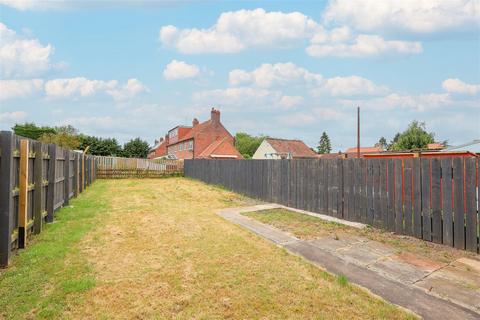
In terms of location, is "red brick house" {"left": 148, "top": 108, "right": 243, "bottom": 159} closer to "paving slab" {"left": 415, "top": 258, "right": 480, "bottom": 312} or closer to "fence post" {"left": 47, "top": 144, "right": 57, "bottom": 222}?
"fence post" {"left": 47, "top": 144, "right": 57, "bottom": 222}

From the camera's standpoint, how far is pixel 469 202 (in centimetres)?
513

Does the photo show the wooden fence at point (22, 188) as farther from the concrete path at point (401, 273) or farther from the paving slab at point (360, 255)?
the paving slab at point (360, 255)

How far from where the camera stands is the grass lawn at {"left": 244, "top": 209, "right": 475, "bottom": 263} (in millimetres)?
5062

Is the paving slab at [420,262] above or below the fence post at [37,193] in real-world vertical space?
below

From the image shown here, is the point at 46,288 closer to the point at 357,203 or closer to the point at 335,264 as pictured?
the point at 335,264

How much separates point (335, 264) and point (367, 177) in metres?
3.54

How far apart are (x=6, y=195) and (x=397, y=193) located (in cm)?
747

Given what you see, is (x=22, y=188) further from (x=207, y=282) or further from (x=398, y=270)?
(x=398, y=270)

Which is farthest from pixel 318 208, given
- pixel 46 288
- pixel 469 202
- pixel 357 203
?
pixel 46 288

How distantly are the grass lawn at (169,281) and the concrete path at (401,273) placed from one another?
1.02 feet

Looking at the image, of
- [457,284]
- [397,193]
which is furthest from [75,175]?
[457,284]

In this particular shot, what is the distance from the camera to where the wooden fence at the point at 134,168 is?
877 inches

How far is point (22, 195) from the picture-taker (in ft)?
Result: 15.7

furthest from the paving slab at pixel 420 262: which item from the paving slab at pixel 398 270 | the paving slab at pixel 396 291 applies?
the paving slab at pixel 396 291
